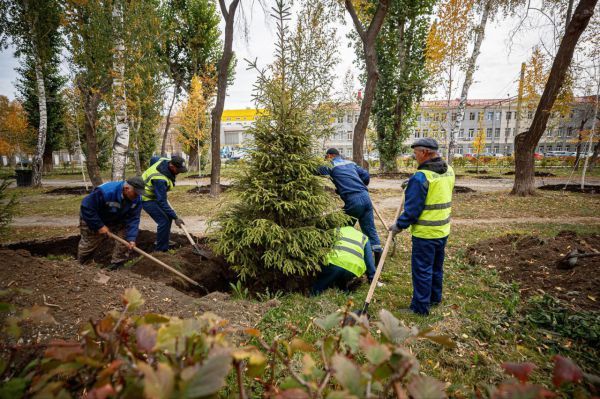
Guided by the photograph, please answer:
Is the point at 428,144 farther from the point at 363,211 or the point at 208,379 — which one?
the point at 208,379

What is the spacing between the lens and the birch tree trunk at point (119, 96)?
34.0ft

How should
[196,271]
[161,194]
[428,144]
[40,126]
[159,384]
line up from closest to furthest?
[159,384]
[428,144]
[196,271]
[161,194]
[40,126]

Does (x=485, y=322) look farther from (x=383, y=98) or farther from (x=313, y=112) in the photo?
(x=383, y=98)

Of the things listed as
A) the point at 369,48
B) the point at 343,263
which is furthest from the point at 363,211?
the point at 369,48

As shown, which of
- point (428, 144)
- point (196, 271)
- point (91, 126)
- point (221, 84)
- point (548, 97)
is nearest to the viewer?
point (428, 144)

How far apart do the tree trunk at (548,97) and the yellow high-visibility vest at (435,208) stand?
10.8 meters

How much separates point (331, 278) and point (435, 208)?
5.79 ft

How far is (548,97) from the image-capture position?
10.9 meters

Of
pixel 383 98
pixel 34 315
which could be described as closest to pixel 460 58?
pixel 383 98

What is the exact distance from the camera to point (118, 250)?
562 cm

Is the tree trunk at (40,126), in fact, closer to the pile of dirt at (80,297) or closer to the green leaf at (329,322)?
the pile of dirt at (80,297)

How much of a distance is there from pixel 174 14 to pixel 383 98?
18886 mm

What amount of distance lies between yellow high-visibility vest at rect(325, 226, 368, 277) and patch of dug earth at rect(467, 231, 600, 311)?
2338 millimetres

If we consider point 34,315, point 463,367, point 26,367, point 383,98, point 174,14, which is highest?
point 174,14
